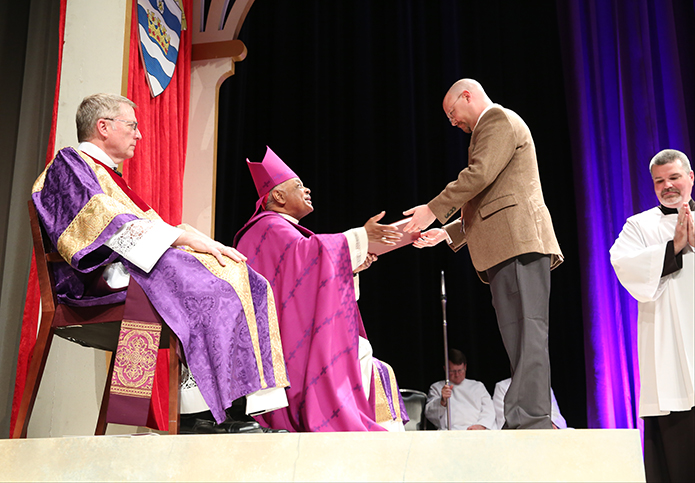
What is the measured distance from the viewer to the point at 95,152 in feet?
7.74

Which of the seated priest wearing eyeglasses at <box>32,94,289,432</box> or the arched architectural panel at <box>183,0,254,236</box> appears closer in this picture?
A: the seated priest wearing eyeglasses at <box>32,94,289,432</box>

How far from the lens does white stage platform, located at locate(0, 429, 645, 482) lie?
1599 mm

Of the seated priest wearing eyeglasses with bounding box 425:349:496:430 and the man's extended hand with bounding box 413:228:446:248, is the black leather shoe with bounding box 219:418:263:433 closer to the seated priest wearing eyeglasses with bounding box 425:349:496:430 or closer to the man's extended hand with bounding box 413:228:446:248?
the man's extended hand with bounding box 413:228:446:248

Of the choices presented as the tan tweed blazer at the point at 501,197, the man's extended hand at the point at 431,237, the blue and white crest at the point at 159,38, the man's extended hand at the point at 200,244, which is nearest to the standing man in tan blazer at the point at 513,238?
the tan tweed blazer at the point at 501,197

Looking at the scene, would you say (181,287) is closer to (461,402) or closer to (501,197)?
(501,197)

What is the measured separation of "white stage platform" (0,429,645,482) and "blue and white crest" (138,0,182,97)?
92.3 inches

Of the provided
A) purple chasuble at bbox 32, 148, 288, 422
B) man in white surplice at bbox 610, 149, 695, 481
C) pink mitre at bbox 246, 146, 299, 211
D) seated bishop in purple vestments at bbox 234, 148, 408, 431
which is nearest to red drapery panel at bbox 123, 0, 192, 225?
pink mitre at bbox 246, 146, 299, 211

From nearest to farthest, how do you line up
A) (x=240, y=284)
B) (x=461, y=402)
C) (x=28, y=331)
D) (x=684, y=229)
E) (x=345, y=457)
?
(x=345, y=457), (x=240, y=284), (x=28, y=331), (x=684, y=229), (x=461, y=402)

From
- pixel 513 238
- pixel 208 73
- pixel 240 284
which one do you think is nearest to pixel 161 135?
pixel 208 73

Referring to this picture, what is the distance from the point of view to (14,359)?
2.58 meters

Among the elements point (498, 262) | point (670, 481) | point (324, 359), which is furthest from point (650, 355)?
point (324, 359)

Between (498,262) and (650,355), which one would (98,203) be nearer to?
(498,262)

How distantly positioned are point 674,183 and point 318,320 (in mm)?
1872

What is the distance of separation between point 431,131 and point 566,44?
127 centimetres
